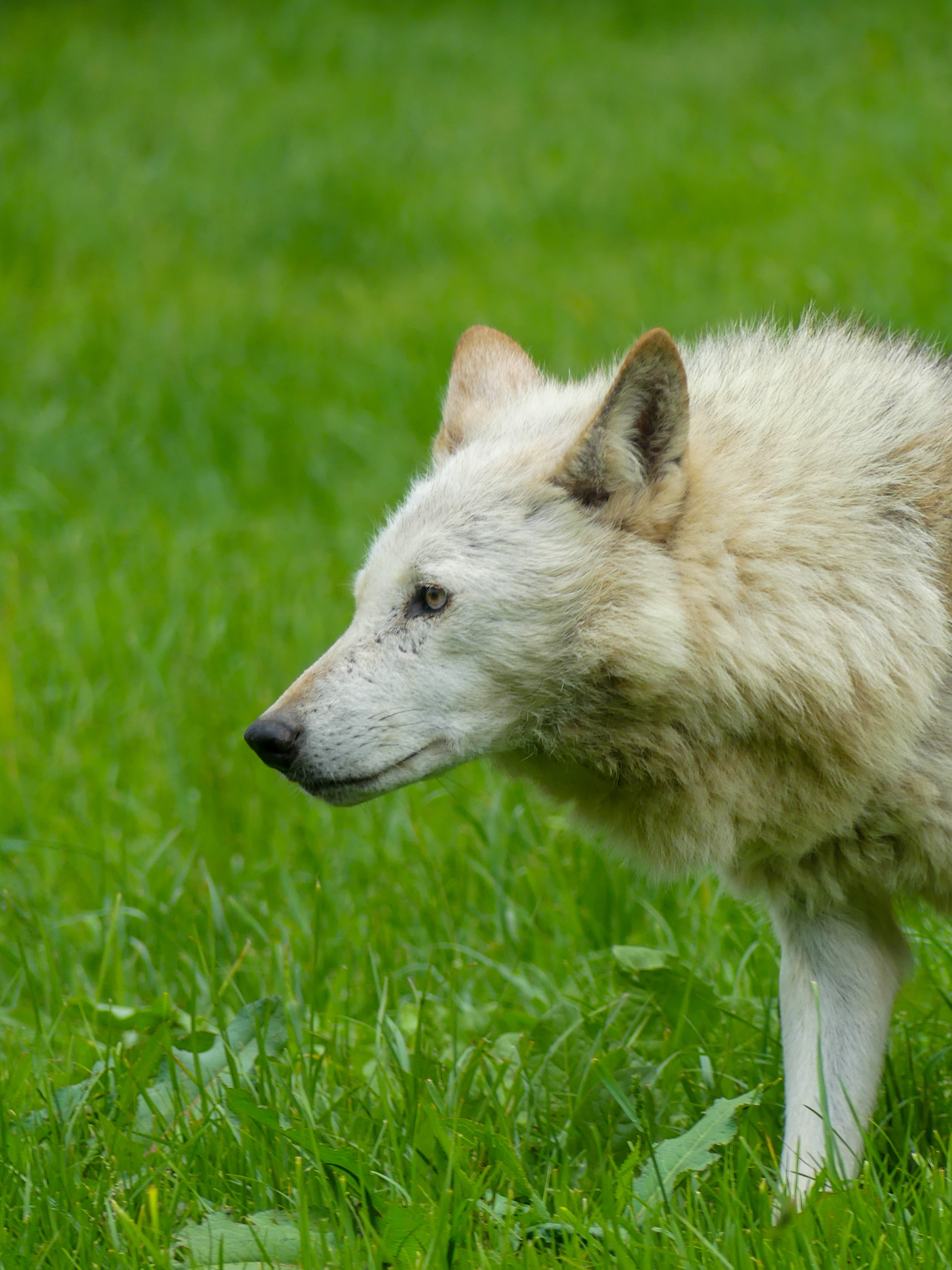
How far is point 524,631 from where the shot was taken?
2.67 m

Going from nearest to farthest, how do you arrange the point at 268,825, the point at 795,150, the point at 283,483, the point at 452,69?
the point at 268,825 → the point at 283,483 → the point at 795,150 → the point at 452,69

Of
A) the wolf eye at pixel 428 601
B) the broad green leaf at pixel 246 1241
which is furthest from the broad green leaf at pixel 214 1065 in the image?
the wolf eye at pixel 428 601

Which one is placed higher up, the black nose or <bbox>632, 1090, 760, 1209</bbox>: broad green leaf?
the black nose

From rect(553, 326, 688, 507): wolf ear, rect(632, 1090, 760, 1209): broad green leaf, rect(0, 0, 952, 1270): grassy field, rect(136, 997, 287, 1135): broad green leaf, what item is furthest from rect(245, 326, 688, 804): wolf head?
rect(632, 1090, 760, 1209): broad green leaf

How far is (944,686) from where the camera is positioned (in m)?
2.71

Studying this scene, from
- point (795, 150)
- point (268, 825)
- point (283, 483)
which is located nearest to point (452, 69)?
point (795, 150)

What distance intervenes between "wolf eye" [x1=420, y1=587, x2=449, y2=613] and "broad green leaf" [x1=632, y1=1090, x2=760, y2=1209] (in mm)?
1106

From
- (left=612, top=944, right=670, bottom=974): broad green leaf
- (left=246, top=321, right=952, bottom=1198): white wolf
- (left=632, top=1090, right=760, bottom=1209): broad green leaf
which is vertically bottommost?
(left=632, top=1090, right=760, bottom=1209): broad green leaf

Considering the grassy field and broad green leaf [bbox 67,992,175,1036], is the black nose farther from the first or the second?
broad green leaf [bbox 67,992,175,1036]

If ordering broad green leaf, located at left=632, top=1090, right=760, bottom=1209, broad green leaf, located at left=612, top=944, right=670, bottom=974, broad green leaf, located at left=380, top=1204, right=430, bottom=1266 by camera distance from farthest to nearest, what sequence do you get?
broad green leaf, located at left=612, top=944, right=670, bottom=974
broad green leaf, located at left=632, top=1090, right=760, bottom=1209
broad green leaf, located at left=380, top=1204, right=430, bottom=1266

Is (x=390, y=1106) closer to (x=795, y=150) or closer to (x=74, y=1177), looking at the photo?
(x=74, y=1177)

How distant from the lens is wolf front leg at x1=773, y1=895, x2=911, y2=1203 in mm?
2660

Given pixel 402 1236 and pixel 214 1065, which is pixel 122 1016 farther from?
pixel 402 1236

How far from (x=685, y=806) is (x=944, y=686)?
22.6 inches
